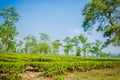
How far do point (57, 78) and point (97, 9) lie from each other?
1451 centimetres

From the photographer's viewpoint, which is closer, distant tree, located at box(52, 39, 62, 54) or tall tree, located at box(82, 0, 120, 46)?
tall tree, located at box(82, 0, 120, 46)

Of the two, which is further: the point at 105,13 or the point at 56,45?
the point at 56,45

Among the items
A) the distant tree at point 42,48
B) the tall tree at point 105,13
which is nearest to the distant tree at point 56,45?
the distant tree at point 42,48

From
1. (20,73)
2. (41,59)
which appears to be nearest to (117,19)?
(41,59)

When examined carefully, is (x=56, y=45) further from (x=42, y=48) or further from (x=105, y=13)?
(x=105, y=13)

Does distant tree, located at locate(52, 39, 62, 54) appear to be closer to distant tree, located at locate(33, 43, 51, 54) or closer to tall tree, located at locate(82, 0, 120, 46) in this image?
distant tree, located at locate(33, 43, 51, 54)

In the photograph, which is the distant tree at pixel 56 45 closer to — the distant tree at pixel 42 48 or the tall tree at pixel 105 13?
the distant tree at pixel 42 48

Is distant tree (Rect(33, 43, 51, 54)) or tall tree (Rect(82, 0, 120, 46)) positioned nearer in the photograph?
→ tall tree (Rect(82, 0, 120, 46))

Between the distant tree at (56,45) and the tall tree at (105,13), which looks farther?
the distant tree at (56,45)

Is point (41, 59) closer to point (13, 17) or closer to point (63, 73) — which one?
point (63, 73)

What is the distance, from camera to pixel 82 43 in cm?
6131

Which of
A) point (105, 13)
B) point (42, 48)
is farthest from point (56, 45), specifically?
point (105, 13)

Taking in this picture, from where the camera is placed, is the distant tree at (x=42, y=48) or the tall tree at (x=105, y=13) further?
the distant tree at (x=42, y=48)

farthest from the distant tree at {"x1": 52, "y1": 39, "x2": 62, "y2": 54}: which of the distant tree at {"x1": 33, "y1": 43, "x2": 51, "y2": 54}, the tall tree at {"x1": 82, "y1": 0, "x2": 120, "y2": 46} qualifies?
the tall tree at {"x1": 82, "y1": 0, "x2": 120, "y2": 46}
